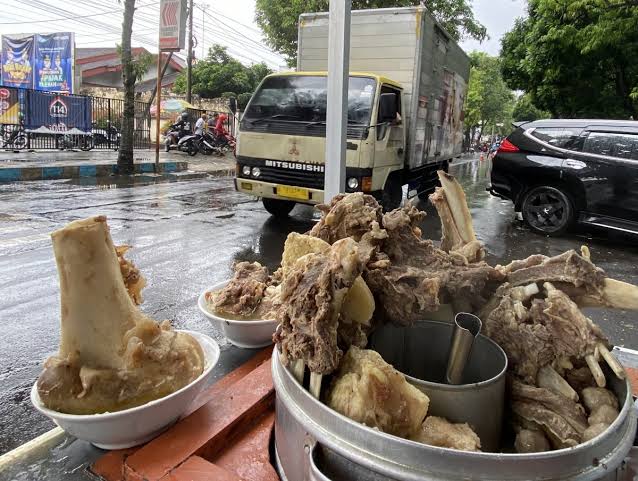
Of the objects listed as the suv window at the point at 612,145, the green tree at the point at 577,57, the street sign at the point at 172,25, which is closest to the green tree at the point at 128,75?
the street sign at the point at 172,25

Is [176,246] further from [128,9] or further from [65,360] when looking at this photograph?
[128,9]

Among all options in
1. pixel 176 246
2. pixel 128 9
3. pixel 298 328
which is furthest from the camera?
pixel 128 9

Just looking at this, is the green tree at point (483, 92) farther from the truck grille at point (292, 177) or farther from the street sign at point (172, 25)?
the truck grille at point (292, 177)

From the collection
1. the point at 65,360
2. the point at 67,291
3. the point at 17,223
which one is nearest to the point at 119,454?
the point at 65,360

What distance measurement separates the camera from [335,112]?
370 cm

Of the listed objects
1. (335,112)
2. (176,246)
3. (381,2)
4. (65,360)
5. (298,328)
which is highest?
(381,2)

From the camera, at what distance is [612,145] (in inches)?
296

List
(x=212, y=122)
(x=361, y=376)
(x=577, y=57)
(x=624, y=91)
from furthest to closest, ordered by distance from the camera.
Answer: (x=212, y=122) < (x=624, y=91) < (x=577, y=57) < (x=361, y=376)

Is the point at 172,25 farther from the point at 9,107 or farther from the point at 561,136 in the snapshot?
the point at 561,136

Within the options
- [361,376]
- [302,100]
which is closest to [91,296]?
[361,376]

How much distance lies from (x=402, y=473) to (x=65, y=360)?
3.61ft

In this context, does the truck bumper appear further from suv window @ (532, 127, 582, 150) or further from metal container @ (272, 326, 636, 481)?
metal container @ (272, 326, 636, 481)

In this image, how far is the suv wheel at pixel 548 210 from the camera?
321 inches

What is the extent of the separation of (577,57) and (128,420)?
704 inches
